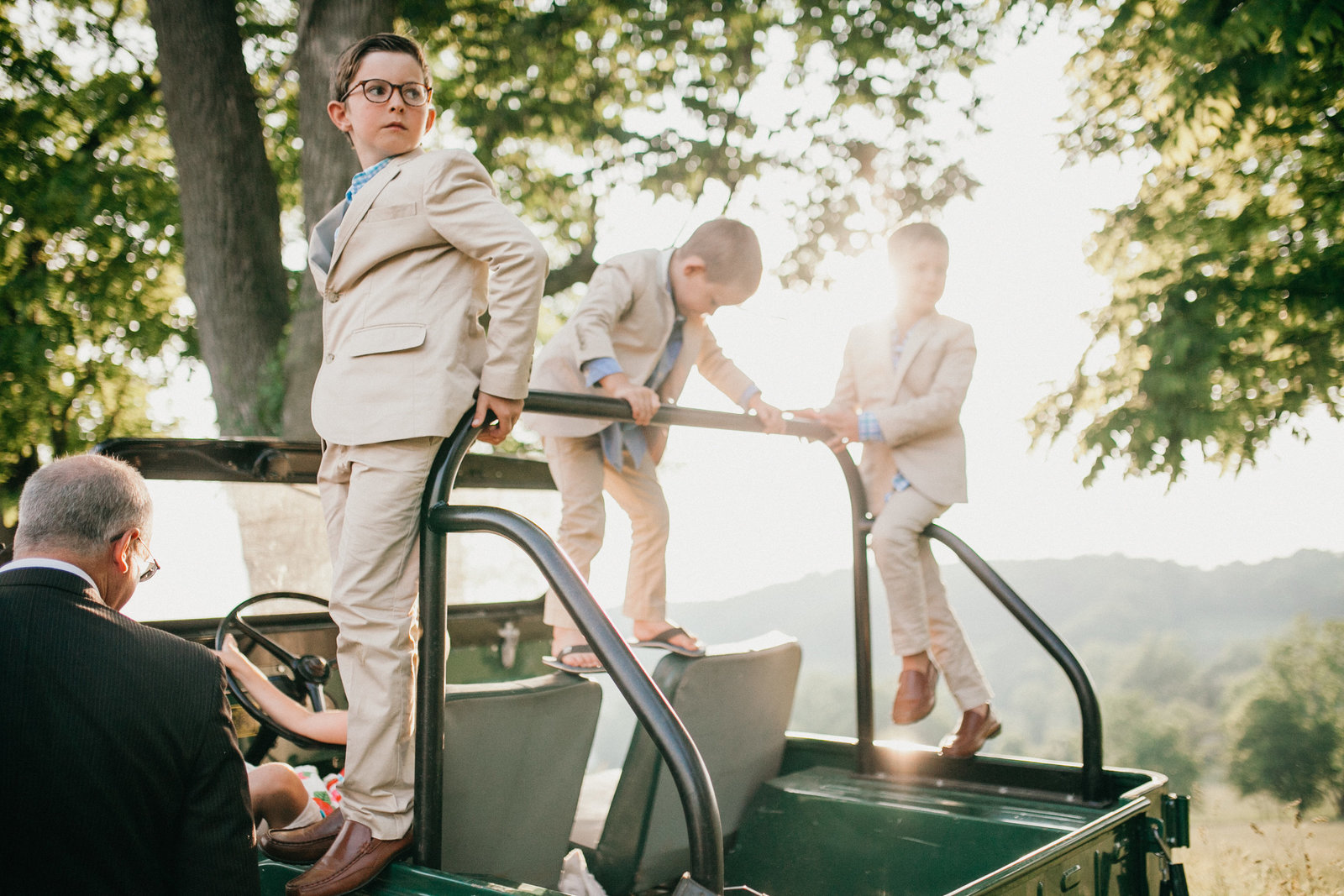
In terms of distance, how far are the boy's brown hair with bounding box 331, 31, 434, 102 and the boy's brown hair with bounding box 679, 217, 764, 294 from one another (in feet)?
3.78

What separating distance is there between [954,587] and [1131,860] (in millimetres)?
63945

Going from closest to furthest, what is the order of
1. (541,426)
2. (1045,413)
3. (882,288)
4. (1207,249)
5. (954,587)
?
(541,426) < (882,288) < (1207,249) < (1045,413) < (954,587)

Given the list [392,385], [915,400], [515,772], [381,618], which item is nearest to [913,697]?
[915,400]

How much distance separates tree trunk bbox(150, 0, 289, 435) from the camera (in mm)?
6965

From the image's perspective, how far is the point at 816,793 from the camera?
292 cm

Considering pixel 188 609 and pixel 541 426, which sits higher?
pixel 541 426

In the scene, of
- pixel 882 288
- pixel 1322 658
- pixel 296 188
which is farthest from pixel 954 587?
pixel 882 288

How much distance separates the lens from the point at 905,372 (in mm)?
3361

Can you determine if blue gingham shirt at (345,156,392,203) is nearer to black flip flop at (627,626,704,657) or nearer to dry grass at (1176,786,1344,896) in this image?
black flip flop at (627,626,704,657)

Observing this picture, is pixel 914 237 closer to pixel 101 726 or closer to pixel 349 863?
pixel 349 863

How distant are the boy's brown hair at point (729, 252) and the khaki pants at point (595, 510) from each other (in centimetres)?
62

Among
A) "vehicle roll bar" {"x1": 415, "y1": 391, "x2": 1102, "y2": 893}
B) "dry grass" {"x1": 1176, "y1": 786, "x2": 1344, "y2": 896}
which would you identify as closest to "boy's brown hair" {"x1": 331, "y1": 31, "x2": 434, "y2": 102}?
"vehicle roll bar" {"x1": 415, "y1": 391, "x2": 1102, "y2": 893}

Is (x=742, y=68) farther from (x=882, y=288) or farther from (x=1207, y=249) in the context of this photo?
(x=882, y=288)

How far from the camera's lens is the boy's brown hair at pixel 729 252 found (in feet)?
10.5
